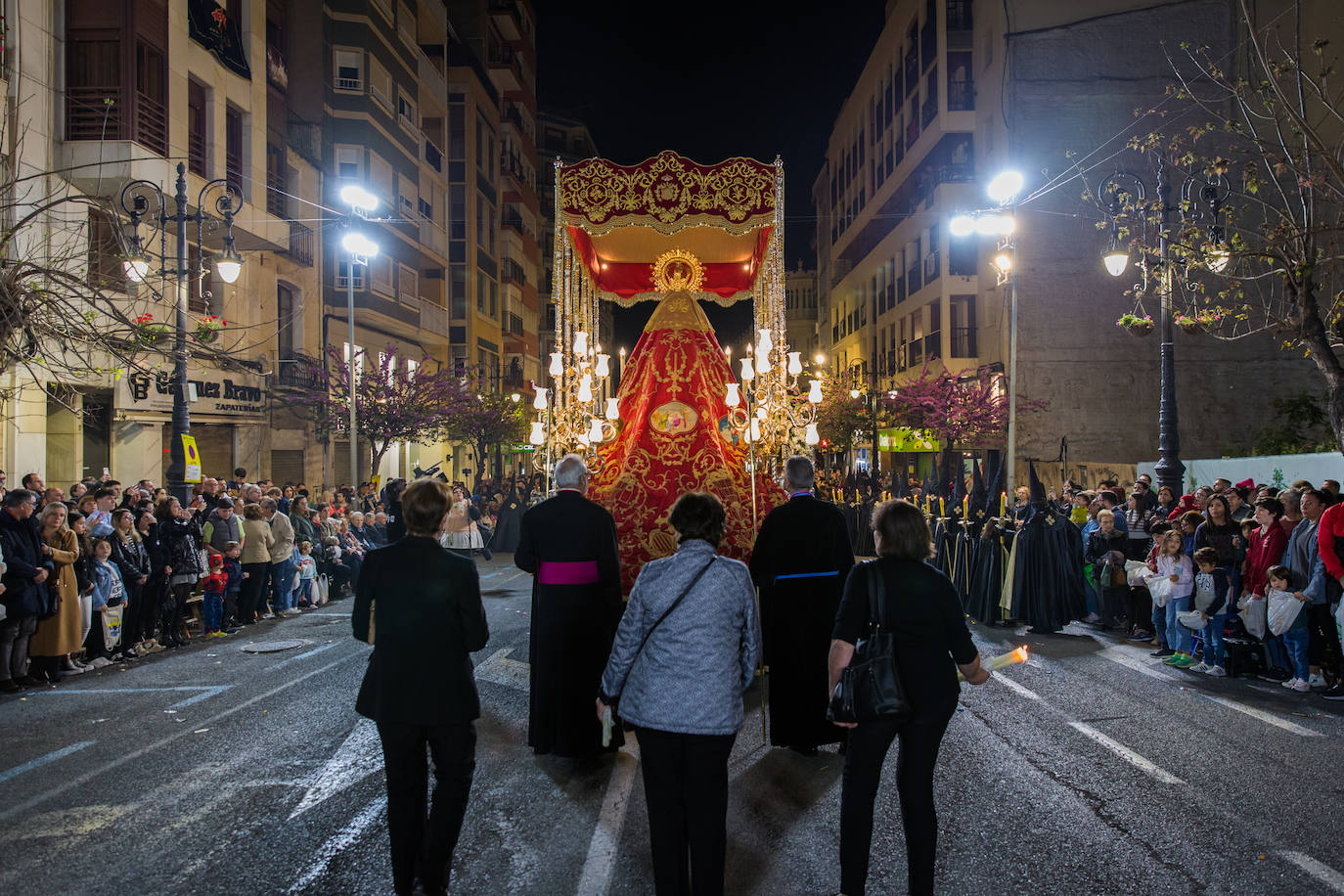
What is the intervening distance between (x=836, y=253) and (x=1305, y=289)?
157 ft

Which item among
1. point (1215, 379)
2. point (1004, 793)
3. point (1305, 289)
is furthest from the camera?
point (1215, 379)

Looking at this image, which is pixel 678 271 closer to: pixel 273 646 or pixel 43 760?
pixel 273 646

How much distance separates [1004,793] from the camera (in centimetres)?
558

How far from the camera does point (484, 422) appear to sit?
36.1m

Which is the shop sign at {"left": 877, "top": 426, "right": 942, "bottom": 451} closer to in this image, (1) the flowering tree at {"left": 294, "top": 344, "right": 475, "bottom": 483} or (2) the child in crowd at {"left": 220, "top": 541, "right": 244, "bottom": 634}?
(1) the flowering tree at {"left": 294, "top": 344, "right": 475, "bottom": 483}

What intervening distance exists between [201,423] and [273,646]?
15545 millimetres

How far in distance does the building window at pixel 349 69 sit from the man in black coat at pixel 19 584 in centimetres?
2677

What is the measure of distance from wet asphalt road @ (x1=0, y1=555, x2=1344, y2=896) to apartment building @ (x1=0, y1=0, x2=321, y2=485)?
25.6ft

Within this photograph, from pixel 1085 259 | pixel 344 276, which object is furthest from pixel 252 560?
pixel 1085 259

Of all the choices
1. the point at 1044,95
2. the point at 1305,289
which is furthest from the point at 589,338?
the point at 1044,95

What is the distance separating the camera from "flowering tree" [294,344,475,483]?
27531mm

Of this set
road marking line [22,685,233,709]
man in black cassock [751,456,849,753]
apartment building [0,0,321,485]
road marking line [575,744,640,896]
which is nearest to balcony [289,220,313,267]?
apartment building [0,0,321,485]

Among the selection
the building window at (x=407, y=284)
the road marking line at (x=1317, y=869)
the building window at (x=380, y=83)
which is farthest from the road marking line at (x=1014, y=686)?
the building window at (x=380, y=83)

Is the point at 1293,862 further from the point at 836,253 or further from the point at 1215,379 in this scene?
the point at 836,253
